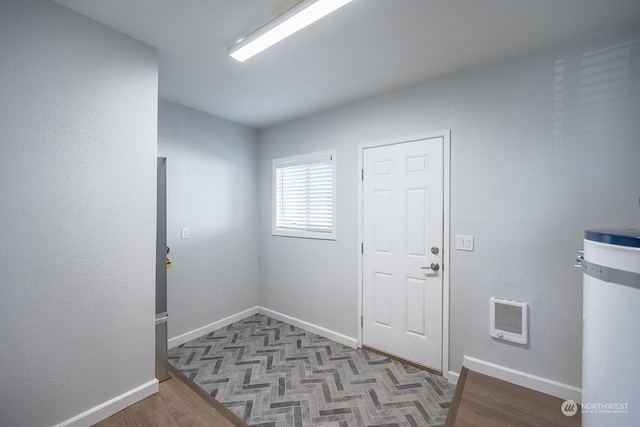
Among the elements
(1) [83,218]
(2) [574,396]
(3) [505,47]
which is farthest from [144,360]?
(3) [505,47]

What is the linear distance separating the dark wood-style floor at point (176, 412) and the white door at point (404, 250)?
153 cm

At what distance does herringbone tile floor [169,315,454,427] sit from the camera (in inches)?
75.4

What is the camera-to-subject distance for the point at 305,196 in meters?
3.38

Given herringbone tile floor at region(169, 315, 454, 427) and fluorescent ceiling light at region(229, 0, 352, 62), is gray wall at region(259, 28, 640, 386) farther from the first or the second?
fluorescent ceiling light at region(229, 0, 352, 62)

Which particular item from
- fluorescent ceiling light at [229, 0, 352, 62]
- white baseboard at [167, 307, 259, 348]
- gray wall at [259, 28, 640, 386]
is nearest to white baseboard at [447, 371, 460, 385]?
gray wall at [259, 28, 640, 386]

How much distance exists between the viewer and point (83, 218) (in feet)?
5.50

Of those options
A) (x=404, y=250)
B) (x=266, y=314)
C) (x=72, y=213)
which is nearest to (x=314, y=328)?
(x=266, y=314)

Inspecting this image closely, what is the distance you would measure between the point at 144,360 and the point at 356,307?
1925 mm

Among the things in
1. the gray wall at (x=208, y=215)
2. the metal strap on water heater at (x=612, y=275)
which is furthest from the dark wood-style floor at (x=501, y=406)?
the gray wall at (x=208, y=215)

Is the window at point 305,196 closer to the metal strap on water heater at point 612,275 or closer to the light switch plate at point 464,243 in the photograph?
the light switch plate at point 464,243

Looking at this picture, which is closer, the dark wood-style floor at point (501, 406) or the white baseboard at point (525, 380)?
the dark wood-style floor at point (501, 406)

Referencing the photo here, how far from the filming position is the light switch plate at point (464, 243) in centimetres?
228

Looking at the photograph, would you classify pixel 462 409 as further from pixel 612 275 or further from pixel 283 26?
pixel 283 26

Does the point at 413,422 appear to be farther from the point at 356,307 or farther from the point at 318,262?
the point at 318,262
